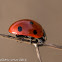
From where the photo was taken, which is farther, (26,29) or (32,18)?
(32,18)

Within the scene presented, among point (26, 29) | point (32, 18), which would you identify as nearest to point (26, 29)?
point (26, 29)

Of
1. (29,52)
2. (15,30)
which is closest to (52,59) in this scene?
(29,52)

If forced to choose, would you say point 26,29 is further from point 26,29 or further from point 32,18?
point 32,18

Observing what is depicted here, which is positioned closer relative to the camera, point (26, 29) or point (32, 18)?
point (26, 29)

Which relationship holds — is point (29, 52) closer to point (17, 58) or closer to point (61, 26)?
point (17, 58)
